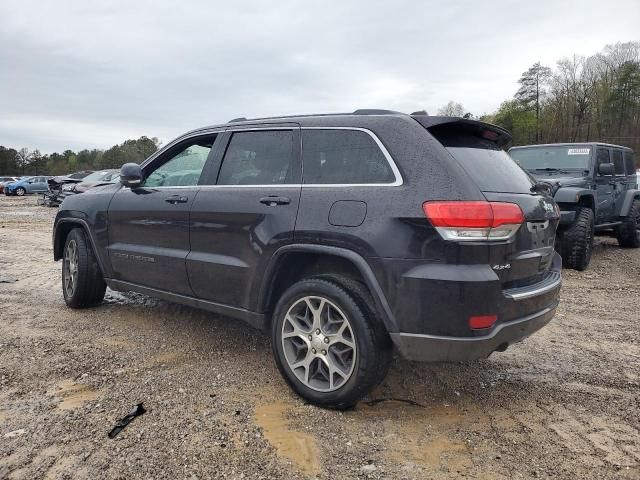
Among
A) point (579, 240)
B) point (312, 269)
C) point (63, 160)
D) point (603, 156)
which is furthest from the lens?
point (63, 160)

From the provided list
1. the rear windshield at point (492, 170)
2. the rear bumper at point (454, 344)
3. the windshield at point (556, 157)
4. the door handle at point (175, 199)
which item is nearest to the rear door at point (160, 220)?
the door handle at point (175, 199)

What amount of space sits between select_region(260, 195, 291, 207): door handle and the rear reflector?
1.32 meters

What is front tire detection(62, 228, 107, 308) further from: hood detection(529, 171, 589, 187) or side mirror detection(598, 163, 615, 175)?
side mirror detection(598, 163, 615, 175)

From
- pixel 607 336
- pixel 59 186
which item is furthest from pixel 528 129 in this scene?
pixel 607 336

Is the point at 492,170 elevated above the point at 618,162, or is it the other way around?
the point at 618,162

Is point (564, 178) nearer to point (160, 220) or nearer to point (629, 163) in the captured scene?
point (629, 163)

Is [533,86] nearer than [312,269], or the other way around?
[312,269]

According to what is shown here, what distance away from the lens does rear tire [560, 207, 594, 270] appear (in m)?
7.49

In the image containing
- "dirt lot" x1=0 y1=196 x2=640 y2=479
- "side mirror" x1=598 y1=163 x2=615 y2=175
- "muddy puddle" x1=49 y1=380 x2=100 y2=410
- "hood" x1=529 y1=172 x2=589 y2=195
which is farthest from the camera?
"side mirror" x1=598 y1=163 x2=615 y2=175

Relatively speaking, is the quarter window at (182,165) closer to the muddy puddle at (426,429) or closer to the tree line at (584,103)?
the muddy puddle at (426,429)

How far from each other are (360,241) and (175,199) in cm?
180

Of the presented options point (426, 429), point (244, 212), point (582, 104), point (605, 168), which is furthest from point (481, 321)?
point (582, 104)

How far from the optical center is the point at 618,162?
9336 millimetres

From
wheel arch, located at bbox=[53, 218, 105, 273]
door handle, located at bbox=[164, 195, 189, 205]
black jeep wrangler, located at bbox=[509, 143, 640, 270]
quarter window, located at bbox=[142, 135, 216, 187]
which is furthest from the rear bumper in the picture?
black jeep wrangler, located at bbox=[509, 143, 640, 270]
